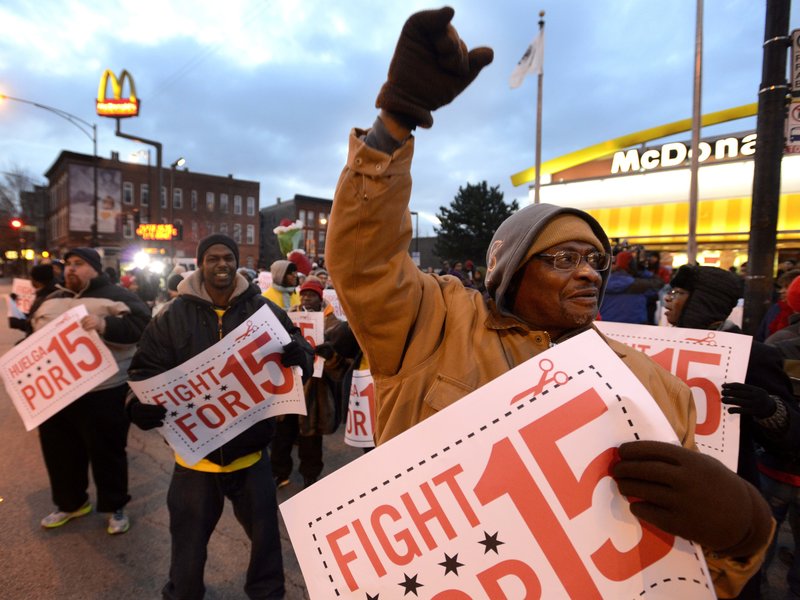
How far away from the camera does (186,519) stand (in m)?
2.48

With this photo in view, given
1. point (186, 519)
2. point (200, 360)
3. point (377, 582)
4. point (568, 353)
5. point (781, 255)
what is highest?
point (781, 255)

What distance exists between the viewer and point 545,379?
3.64 feet

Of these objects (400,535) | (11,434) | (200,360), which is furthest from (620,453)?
(11,434)

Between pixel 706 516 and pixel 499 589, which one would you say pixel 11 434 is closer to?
pixel 499 589

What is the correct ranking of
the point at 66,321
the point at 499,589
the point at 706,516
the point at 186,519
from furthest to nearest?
1. the point at 66,321
2. the point at 186,519
3. the point at 499,589
4. the point at 706,516

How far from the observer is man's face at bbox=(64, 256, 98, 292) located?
3.69m

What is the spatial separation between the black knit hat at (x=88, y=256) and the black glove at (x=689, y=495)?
4084mm


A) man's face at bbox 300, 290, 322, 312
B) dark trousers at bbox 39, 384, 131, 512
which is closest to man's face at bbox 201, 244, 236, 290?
dark trousers at bbox 39, 384, 131, 512

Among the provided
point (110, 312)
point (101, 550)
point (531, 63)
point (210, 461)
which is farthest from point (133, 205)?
point (210, 461)

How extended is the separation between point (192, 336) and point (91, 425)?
1.72 metres

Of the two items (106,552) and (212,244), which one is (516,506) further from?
(106,552)

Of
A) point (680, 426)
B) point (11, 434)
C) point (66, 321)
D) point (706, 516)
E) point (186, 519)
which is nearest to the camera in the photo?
point (706, 516)

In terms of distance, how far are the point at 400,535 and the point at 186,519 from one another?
1885 millimetres

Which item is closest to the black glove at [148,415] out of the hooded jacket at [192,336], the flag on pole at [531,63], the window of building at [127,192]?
the hooded jacket at [192,336]
